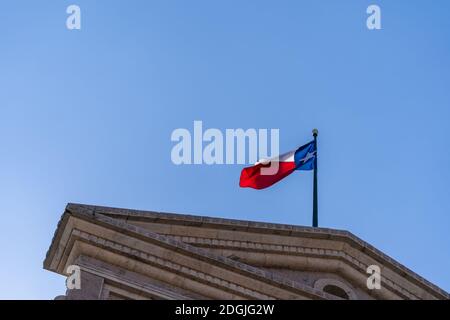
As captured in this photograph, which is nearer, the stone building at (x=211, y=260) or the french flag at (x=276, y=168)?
the stone building at (x=211, y=260)

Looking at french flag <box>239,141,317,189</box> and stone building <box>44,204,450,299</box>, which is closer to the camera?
stone building <box>44,204,450,299</box>

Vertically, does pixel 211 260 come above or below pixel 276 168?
below

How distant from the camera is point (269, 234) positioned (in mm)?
22750

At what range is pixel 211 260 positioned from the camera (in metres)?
20.5

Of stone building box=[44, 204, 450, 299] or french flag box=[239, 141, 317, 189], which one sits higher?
french flag box=[239, 141, 317, 189]

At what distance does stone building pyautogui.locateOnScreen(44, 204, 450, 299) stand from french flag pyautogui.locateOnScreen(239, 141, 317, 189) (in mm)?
4719

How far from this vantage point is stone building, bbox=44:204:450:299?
20047 mm

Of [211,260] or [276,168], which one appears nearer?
[211,260]

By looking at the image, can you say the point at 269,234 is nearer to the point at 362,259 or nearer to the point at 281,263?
the point at 281,263

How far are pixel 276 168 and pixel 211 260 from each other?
8.03 metres

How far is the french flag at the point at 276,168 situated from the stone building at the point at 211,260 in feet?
15.5

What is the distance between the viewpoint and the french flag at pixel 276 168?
2744 cm

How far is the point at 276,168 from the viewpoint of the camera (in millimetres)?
27938
